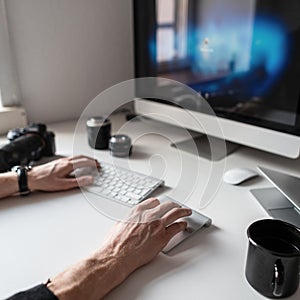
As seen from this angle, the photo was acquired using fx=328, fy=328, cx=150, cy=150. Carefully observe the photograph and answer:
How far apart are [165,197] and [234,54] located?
493mm

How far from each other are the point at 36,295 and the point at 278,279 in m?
0.37

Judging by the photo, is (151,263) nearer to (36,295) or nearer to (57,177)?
(36,295)

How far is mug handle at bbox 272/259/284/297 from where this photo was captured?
49cm

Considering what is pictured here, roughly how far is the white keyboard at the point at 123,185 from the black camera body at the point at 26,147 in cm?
23

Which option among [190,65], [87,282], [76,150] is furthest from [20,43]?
[87,282]

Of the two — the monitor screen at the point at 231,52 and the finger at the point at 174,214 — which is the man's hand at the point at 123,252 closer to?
the finger at the point at 174,214

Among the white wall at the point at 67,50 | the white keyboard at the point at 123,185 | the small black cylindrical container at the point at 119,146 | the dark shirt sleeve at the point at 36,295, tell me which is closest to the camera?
the dark shirt sleeve at the point at 36,295

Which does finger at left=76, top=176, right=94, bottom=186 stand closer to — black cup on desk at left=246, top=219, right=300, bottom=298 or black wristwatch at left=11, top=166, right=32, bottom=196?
black wristwatch at left=11, top=166, right=32, bottom=196

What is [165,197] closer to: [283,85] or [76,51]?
[283,85]

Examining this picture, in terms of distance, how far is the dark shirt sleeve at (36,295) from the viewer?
491mm

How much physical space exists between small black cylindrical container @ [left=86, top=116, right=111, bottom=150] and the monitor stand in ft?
0.78

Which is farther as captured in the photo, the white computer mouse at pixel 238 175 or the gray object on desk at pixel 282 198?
the white computer mouse at pixel 238 175

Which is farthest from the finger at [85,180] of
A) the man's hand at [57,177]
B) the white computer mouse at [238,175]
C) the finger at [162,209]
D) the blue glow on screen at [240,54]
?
the blue glow on screen at [240,54]

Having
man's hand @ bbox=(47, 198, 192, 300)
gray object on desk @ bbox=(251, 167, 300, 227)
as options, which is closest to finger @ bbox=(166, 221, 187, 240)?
man's hand @ bbox=(47, 198, 192, 300)
